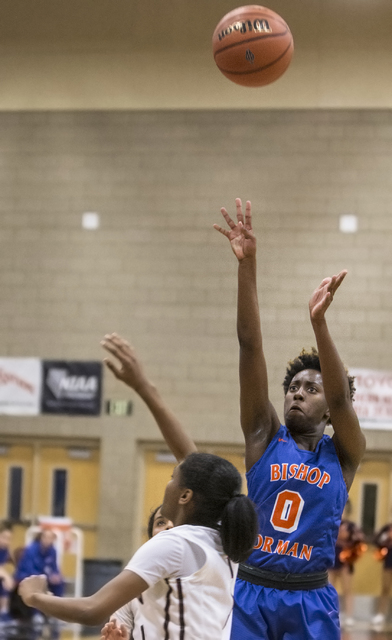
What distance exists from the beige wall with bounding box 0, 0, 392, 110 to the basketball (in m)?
5.64

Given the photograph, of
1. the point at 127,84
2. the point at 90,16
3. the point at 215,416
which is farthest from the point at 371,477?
the point at 90,16

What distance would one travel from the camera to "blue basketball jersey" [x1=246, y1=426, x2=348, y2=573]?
2.79 m

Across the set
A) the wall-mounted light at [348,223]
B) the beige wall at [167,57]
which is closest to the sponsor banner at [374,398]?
the wall-mounted light at [348,223]

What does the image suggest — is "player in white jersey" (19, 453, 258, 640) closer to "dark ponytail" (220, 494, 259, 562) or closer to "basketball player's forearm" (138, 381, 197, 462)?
"dark ponytail" (220, 494, 259, 562)

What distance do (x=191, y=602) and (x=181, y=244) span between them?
9.50m

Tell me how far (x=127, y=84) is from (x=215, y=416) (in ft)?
16.4

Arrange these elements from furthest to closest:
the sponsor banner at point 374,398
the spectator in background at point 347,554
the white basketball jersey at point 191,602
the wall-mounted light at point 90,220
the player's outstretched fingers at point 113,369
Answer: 1. the wall-mounted light at point 90,220
2. the sponsor banner at point 374,398
3. the spectator in background at point 347,554
4. the player's outstretched fingers at point 113,369
5. the white basketball jersey at point 191,602

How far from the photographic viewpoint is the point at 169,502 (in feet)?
7.61

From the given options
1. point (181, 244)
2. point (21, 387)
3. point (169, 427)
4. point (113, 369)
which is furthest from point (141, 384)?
point (21, 387)

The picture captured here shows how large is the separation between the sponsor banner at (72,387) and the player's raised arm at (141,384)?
8.57 m

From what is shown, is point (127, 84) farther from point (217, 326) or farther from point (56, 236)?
point (217, 326)

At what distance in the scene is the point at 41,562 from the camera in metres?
8.94

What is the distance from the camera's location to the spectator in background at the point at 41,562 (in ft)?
29.1

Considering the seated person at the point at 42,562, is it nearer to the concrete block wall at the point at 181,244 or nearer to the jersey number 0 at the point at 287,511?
the concrete block wall at the point at 181,244
